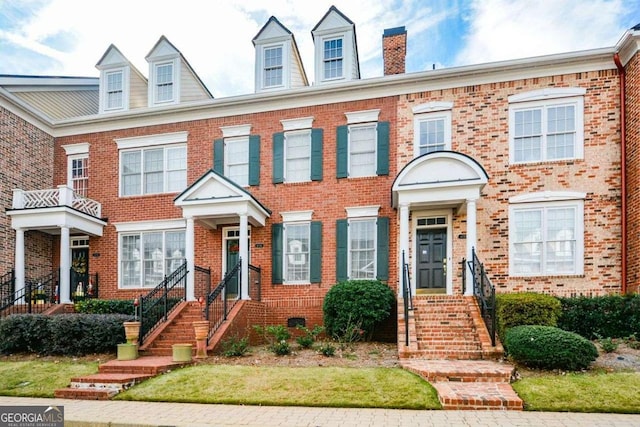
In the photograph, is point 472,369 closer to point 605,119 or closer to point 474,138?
point 474,138

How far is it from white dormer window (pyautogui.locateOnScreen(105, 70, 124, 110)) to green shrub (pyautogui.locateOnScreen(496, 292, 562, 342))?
47.2 ft

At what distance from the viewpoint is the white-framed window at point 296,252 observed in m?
14.9

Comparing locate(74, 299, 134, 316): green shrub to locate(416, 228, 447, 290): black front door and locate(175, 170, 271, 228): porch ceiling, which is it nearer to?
locate(175, 170, 271, 228): porch ceiling

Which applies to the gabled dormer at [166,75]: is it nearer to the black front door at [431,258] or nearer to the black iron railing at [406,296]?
the black front door at [431,258]

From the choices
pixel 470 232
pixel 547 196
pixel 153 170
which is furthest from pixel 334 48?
pixel 547 196

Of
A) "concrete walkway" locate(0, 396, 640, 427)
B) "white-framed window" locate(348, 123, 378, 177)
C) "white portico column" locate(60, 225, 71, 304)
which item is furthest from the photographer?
"white portico column" locate(60, 225, 71, 304)

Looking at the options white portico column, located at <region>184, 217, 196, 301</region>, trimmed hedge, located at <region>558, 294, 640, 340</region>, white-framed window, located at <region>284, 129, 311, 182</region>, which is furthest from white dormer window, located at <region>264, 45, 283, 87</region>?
trimmed hedge, located at <region>558, 294, 640, 340</region>

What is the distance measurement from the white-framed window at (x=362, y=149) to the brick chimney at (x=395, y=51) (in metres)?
2.31

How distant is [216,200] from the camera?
13914mm

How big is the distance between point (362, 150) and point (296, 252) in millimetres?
3753

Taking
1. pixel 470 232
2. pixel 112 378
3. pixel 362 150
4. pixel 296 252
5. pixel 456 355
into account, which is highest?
pixel 362 150

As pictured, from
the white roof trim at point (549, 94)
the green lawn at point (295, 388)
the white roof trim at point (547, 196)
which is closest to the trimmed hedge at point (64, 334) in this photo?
the green lawn at point (295, 388)

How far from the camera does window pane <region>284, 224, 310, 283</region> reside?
49.0 feet

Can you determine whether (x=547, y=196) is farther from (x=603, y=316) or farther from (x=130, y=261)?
(x=130, y=261)
